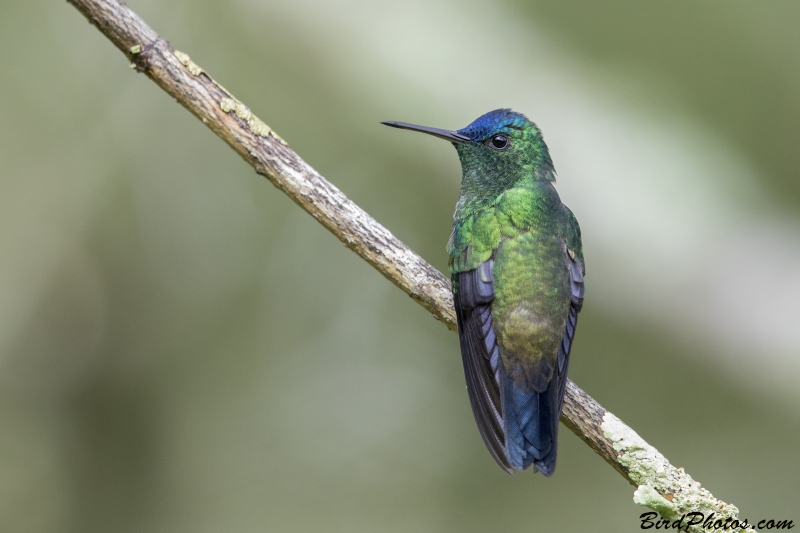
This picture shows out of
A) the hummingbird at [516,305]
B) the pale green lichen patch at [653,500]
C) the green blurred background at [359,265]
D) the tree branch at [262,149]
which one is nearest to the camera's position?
the pale green lichen patch at [653,500]

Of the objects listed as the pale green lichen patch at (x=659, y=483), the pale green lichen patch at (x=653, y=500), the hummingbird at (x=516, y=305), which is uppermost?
the hummingbird at (x=516, y=305)

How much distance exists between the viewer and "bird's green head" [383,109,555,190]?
12.0ft

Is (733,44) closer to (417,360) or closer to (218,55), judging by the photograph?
(417,360)

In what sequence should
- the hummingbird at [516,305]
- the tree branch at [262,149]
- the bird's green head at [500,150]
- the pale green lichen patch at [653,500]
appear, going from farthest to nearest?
the bird's green head at [500,150] < the tree branch at [262,149] < the hummingbird at [516,305] < the pale green lichen patch at [653,500]

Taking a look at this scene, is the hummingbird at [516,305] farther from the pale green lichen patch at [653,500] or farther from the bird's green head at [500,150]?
the pale green lichen patch at [653,500]

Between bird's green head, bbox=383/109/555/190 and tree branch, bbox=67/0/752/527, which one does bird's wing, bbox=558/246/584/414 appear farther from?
bird's green head, bbox=383/109/555/190

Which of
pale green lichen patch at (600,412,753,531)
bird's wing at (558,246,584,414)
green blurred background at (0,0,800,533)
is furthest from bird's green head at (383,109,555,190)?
green blurred background at (0,0,800,533)

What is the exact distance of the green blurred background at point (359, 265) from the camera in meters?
5.76

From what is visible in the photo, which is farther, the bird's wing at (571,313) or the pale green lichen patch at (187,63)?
the pale green lichen patch at (187,63)

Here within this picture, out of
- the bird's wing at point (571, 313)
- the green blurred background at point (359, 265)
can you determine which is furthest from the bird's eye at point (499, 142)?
the green blurred background at point (359, 265)

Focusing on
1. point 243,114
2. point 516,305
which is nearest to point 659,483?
point 516,305

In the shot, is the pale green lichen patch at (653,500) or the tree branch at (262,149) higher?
the tree branch at (262,149)

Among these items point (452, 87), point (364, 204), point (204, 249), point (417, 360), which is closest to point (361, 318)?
point (417, 360)

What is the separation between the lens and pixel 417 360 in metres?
7.66
